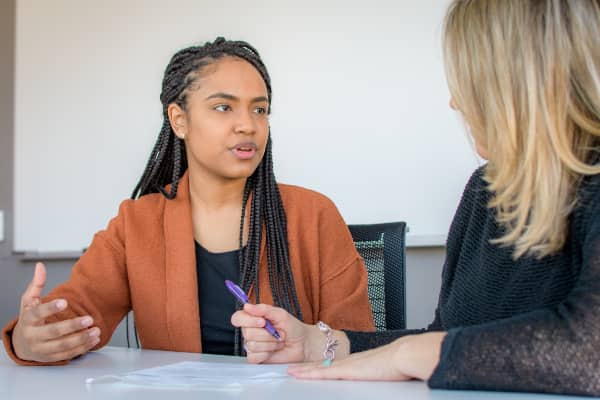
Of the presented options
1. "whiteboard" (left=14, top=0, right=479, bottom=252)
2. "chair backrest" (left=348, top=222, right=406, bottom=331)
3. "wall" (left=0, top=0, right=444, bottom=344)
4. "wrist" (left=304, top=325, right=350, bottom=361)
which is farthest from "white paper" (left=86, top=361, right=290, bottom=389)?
"wall" (left=0, top=0, right=444, bottom=344)

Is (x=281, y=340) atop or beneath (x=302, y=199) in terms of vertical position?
beneath

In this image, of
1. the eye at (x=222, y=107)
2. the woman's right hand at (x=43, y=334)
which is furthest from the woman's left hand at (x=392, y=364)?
the eye at (x=222, y=107)

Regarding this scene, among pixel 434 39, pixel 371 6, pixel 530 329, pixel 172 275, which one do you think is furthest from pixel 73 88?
pixel 530 329

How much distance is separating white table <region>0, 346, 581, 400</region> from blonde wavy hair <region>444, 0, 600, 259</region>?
0.24 meters

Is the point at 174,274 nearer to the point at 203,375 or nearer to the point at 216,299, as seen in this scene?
the point at 216,299

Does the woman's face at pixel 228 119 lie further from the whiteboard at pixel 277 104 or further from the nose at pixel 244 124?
the whiteboard at pixel 277 104

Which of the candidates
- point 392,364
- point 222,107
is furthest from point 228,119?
point 392,364

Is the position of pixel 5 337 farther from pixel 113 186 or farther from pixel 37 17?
pixel 37 17

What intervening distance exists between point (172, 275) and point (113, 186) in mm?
1527

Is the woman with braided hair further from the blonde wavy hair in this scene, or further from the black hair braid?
the blonde wavy hair

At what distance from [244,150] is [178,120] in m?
0.23

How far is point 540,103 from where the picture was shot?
0.93 meters

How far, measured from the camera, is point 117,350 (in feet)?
5.07

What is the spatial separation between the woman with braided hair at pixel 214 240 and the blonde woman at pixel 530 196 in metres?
0.64
